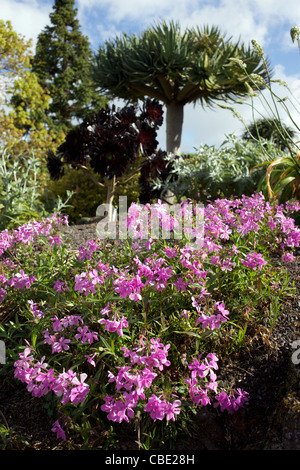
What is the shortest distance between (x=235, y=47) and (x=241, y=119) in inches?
242

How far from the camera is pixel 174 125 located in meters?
11.2

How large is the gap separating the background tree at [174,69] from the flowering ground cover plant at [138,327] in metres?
7.60

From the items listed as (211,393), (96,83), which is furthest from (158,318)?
(96,83)

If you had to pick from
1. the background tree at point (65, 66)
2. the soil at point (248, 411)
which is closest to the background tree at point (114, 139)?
the soil at point (248, 411)

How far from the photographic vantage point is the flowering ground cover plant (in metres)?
2.01

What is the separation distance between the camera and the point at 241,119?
15.6 ft

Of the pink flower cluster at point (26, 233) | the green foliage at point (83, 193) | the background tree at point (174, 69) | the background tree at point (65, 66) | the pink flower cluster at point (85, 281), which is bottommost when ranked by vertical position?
the pink flower cluster at point (85, 281)

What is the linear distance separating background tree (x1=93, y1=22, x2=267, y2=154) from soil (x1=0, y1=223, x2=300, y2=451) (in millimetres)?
8134

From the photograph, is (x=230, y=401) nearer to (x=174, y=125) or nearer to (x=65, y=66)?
(x=174, y=125)

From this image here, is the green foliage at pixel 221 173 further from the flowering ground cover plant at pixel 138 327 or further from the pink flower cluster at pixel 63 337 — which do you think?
the pink flower cluster at pixel 63 337

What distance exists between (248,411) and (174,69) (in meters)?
9.16

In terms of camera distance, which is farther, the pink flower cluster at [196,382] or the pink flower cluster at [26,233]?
the pink flower cluster at [26,233]

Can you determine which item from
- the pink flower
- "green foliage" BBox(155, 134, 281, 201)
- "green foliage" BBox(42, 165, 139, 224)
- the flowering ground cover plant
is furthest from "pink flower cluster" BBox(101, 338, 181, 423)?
"green foliage" BBox(42, 165, 139, 224)

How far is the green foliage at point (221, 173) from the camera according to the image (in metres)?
5.70
